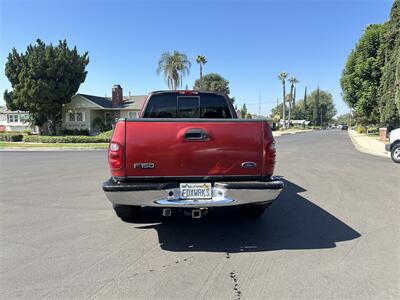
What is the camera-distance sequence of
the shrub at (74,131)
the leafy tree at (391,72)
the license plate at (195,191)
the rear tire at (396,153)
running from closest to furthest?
1. the license plate at (195,191)
2. the rear tire at (396,153)
3. the leafy tree at (391,72)
4. the shrub at (74,131)

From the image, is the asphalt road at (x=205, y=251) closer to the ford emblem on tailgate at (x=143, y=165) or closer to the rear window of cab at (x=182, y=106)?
the ford emblem on tailgate at (x=143, y=165)

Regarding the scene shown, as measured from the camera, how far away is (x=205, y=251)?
4344mm

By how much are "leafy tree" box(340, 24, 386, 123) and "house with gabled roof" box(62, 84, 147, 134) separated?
22926mm

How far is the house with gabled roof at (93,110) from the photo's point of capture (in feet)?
132

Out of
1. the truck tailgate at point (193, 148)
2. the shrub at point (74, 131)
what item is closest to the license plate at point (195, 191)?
the truck tailgate at point (193, 148)

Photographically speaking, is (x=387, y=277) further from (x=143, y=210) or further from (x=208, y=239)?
(x=143, y=210)

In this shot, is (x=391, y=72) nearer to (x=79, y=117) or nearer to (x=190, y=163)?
(x=190, y=163)

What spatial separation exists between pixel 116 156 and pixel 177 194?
0.90m

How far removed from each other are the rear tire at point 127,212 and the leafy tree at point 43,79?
33683mm

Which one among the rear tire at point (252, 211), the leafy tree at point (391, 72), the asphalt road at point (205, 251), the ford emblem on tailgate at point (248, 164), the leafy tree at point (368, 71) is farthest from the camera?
the leafy tree at point (368, 71)

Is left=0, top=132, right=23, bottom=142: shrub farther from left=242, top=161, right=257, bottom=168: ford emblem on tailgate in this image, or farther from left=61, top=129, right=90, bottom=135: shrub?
left=242, top=161, right=257, bottom=168: ford emblem on tailgate

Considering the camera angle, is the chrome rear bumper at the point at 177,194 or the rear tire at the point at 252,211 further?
the rear tire at the point at 252,211

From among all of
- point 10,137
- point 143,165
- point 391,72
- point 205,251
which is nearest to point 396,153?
point 391,72

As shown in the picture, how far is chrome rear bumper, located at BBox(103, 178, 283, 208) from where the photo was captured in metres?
4.19
